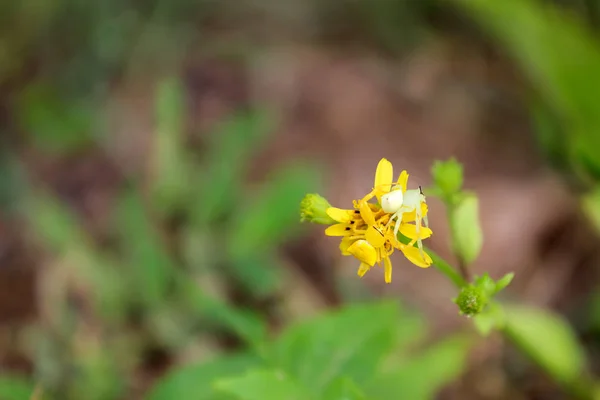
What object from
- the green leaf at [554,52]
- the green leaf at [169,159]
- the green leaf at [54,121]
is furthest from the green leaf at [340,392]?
the green leaf at [54,121]

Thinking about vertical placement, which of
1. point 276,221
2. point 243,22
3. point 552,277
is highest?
point 243,22

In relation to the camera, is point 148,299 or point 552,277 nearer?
point 148,299

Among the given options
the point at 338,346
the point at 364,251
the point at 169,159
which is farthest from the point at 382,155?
the point at 364,251

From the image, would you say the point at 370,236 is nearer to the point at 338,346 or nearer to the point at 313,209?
the point at 313,209

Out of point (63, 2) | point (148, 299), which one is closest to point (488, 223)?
point (148, 299)

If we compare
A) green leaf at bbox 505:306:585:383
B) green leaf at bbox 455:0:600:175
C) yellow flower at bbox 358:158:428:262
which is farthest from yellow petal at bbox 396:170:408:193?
green leaf at bbox 455:0:600:175

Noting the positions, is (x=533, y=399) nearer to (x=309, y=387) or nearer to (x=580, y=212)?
(x=580, y=212)

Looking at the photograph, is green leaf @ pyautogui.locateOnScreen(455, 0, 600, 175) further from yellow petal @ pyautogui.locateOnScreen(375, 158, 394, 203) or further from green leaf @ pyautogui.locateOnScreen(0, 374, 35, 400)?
green leaf @ pyautogui.locateOnScreen(0, 374, 35, 400)

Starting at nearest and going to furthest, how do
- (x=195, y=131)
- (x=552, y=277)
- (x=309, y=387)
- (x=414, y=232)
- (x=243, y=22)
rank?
(x=414, y=232) < (x=309, y=387) < (x=552, y=277) < (x=195, y=131) < (x=243, y=22)
